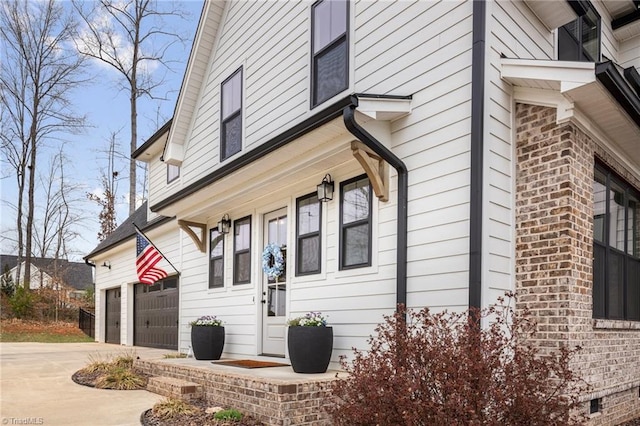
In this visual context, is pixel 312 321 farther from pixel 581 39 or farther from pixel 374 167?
pixel 581 39

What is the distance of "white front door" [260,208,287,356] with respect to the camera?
8531mm

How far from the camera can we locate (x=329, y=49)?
24.4ft

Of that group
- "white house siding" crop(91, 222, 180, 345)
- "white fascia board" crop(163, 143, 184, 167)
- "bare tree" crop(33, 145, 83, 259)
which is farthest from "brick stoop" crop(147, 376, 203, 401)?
"bare tree" crop(33, 145, 83, 259)

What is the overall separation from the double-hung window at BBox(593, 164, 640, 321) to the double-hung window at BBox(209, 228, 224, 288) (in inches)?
254

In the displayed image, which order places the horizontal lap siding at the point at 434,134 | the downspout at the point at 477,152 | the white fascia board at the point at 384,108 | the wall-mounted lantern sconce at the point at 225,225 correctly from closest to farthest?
the downspout at the point at 477,152, the horizontal lap siding at the point at 434,134, the white fascia board at the point at 384,108, the wall-mounted lantern sconce at the point at 225,225

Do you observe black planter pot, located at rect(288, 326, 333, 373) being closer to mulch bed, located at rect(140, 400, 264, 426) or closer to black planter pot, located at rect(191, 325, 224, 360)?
mulch bed, located at rect(140, 400, 264, 426)

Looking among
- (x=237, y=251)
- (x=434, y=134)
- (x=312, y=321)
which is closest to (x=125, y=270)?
(x=237, y=251)

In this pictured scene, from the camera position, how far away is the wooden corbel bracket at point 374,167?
6.20 metres

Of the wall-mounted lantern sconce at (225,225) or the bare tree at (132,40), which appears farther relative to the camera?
the bare tree at (132,40)

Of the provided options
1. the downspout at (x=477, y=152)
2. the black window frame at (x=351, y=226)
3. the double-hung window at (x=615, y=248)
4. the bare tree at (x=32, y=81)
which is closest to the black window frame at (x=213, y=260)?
the black window frame at (x=351, y=226)

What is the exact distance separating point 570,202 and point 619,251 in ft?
7.07

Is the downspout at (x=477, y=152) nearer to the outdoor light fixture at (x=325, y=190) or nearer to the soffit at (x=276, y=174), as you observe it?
the soffit at (x=276, y=174)

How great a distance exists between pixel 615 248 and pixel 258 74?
5958 mm

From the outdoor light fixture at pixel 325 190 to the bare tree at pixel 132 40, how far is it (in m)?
19.3
